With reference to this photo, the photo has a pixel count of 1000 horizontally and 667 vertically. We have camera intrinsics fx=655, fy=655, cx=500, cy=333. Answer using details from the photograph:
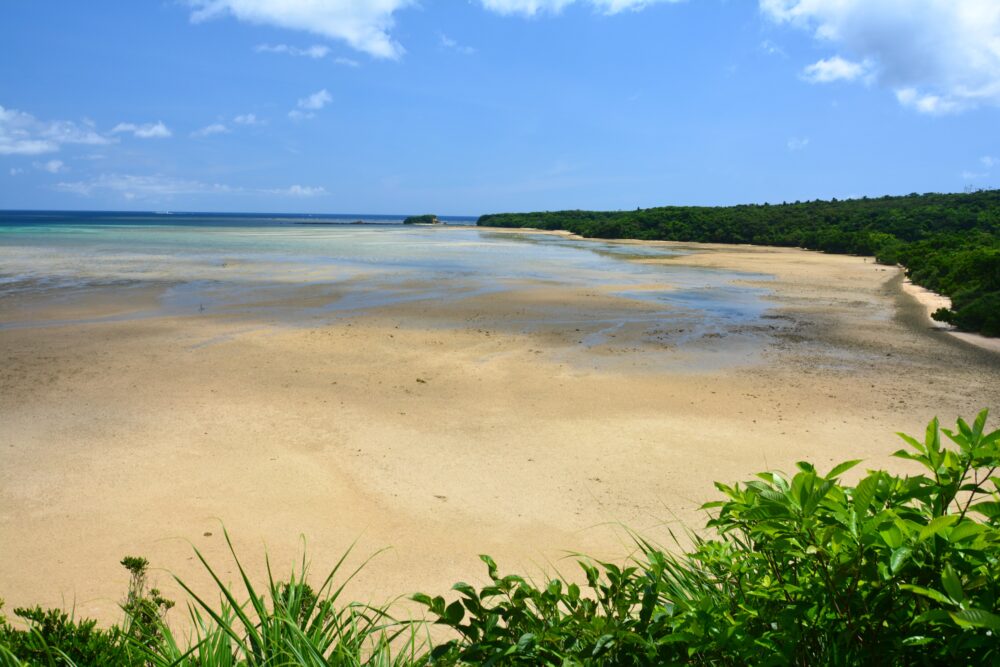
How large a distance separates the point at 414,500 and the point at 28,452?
170 inches

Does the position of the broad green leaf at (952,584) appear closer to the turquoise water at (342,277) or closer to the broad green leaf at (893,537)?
the broad green leaf at (893,537)

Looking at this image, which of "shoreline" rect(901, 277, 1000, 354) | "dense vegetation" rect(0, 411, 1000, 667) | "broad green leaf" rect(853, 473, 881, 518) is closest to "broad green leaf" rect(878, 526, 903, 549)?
"dense vegetation" rect(0, 411, 1000, 667)

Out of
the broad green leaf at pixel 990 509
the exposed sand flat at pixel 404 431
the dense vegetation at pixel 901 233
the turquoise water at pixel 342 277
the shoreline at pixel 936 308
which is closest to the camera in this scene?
the broad green leaf at pixel 990 509

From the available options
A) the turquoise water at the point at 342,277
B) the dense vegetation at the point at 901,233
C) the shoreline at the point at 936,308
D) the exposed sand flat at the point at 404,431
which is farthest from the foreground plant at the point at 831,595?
the dense vegetation at the point at 901,233

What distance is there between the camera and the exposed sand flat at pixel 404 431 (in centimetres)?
516

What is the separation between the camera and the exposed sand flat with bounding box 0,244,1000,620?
516cm

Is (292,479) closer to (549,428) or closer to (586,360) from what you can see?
(549,428)

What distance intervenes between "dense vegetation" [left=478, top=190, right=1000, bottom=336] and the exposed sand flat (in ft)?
11.8

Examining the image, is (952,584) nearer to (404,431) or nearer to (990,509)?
(990,509)

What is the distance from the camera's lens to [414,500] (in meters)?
5.93

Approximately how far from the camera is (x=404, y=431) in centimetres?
776

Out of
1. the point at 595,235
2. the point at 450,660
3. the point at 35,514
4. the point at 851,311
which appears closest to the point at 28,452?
the point at 35,514

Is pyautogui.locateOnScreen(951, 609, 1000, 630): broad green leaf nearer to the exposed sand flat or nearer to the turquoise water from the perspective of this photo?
the exposed sand flat

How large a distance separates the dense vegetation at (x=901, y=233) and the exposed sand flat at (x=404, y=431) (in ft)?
11.8
